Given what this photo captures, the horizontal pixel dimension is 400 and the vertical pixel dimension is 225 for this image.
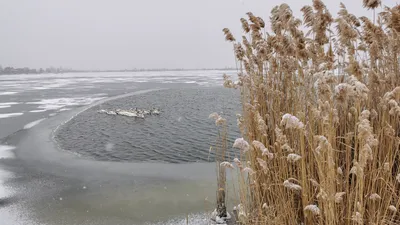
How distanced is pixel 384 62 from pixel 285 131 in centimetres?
131

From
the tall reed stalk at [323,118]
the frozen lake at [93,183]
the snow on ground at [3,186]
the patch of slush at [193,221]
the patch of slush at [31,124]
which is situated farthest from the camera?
the patch of slush at [31,124]

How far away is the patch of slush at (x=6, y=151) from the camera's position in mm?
8117

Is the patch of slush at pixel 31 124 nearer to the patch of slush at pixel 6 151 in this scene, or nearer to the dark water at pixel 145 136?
the dark water at pixel 145 136

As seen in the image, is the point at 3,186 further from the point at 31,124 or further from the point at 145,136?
the point at 31,124

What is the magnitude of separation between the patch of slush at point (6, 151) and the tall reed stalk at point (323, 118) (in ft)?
24.4

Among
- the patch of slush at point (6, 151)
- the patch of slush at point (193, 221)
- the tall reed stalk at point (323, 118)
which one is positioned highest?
the tall reed stalk at point (323, 118)

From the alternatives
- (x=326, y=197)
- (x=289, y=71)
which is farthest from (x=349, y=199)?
(x=289, y=71)

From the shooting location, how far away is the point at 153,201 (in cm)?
527

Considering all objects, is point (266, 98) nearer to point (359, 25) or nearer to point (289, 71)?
point (289, 71)

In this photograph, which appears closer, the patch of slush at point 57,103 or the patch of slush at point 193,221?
the patch of slush at point 193,221

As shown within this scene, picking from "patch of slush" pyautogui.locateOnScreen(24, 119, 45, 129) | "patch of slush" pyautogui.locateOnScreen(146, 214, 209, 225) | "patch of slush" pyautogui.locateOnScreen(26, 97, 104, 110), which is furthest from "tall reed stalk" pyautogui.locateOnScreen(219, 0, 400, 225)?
"patch of slush" pyautogui.locateOnScreen(26, 97, 104, 110)

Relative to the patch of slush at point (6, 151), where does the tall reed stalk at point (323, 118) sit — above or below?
above

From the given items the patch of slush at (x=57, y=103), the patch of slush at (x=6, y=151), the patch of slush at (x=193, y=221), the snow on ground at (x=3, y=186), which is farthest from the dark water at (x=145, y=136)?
the patch of slush at (x=57, y=103)

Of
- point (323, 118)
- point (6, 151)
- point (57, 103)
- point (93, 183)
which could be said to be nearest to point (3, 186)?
point (93, 183)
